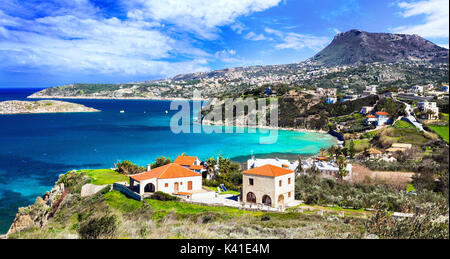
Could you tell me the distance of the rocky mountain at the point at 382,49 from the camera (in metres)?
152

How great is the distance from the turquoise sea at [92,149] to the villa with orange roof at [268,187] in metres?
12.4

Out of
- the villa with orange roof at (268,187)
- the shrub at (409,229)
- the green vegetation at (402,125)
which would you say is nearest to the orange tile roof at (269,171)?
the villa with orange roof at (268,187)

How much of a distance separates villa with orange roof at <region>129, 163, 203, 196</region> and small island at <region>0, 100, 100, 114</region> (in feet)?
290

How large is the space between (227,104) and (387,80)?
168 feet

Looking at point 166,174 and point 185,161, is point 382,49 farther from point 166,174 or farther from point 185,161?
point 166,174

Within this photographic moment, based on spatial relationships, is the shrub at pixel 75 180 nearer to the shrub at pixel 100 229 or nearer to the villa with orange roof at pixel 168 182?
the villa with orange roof at pixel 168 182

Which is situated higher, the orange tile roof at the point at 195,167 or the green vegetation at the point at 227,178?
the orange tile roof at the point at 195,167

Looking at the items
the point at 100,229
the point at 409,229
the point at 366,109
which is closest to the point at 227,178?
the point at 100,229

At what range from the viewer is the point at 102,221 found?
19.4ft

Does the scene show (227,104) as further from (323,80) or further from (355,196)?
(355,196)

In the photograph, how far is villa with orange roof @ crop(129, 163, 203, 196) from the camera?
672 inches

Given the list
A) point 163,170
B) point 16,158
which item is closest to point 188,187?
point 163,170

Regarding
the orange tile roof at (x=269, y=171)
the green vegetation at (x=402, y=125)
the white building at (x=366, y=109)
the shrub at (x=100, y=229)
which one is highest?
the white building at (x=366, y=109)

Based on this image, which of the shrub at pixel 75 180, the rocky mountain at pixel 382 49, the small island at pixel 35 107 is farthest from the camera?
the rocky mountain at pixel 382 49
